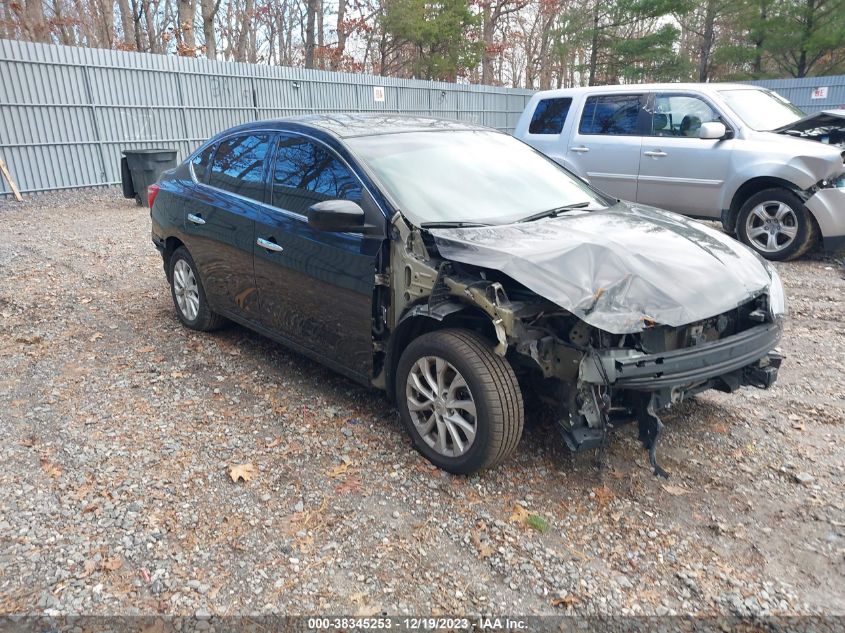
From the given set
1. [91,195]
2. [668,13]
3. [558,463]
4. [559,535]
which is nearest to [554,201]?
[558,463]

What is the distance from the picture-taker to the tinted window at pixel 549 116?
899cm

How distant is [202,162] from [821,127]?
21.9 ft

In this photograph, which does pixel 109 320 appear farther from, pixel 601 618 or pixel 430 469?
pixel 601 618

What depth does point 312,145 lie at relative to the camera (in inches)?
160

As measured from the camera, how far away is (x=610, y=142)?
8453 millimetres

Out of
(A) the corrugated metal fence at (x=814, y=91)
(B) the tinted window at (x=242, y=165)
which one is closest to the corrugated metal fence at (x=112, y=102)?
(B) the tinted window at (x=242, y=165)

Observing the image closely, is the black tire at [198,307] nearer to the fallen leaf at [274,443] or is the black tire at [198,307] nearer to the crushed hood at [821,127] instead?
the fallen leaf at [274,443]

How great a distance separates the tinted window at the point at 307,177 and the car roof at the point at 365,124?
146mm

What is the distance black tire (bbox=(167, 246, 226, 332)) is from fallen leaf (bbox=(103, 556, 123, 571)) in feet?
8.76

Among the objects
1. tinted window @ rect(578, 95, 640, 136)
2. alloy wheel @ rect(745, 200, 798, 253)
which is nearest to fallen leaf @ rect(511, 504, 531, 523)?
alloy wheel @ rect(745, 200, 798, 253)

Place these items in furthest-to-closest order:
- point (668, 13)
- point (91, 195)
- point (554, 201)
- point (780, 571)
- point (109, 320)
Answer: point (668, 13)
point (91, 195)
point (109, 320)
point (554, 201)
point (780, 571)

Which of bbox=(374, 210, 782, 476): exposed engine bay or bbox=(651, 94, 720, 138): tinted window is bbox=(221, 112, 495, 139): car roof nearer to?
bbox=(374, 210, 782, 476): exposed engine bay

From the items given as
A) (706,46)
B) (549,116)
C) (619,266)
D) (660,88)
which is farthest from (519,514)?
(706,46)

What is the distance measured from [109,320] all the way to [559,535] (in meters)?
4.52
